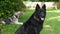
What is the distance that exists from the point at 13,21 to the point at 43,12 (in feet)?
16.1

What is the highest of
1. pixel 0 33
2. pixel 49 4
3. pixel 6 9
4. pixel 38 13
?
pixel 38 13

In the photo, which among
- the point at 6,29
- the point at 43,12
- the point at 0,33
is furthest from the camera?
the point at 6,29

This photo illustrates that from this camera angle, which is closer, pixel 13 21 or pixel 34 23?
pixel 34 23

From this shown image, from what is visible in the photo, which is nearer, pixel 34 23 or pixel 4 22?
pixel 34 23

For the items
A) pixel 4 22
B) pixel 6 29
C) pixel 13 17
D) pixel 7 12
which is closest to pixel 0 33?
pixel 6 29

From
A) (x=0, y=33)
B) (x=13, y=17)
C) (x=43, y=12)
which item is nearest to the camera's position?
(x=43, y=12)

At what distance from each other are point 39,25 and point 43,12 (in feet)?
1.35

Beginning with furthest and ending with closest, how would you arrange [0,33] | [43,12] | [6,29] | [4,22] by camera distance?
[4,22] < [6,29] < [0,33] < [43,12]

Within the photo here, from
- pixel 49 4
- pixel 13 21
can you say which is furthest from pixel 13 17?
pixel 49 4

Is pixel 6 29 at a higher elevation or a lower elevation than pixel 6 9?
lower

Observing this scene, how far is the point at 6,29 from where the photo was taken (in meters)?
8.27

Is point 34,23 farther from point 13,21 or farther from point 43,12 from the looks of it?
point 13,21

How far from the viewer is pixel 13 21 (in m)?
9.84

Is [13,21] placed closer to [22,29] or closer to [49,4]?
[22,29]
